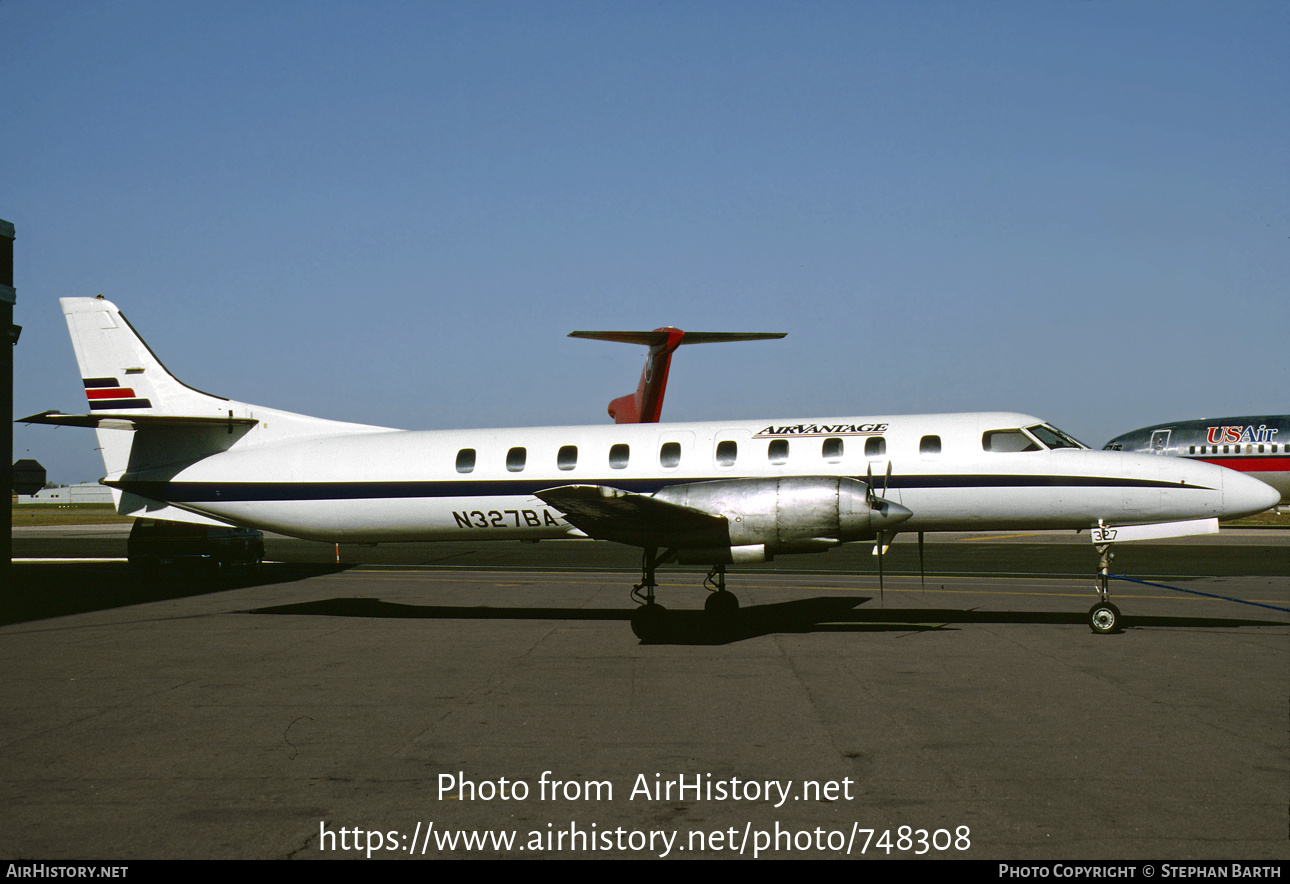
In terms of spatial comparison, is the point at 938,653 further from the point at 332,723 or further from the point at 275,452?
the point at 275,452

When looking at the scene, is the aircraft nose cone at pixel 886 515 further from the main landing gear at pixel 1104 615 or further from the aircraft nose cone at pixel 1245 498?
the aircraft nose cone at pixel 1245 498

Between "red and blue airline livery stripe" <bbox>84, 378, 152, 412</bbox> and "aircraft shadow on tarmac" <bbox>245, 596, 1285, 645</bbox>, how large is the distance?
515cm

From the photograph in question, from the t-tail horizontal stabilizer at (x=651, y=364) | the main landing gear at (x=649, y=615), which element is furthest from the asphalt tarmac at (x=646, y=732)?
the t-tail horizontal stabilizer at (x=651, y=364)

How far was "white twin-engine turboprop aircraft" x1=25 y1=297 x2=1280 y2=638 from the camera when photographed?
1351 centimetres

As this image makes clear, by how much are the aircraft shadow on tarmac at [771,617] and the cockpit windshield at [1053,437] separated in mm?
2850

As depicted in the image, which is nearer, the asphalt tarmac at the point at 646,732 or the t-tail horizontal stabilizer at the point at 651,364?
the asphalt tarmac at the point at 646,732

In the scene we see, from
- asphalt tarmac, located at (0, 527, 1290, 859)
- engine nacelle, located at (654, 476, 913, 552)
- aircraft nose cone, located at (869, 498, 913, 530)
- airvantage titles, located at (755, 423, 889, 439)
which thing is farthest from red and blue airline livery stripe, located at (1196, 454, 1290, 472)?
engine nacelle, located at (654, 476, 913, 552)

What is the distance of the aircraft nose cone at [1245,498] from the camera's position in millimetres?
13719

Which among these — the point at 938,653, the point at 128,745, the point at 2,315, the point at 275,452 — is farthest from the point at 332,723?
the point at 2,315

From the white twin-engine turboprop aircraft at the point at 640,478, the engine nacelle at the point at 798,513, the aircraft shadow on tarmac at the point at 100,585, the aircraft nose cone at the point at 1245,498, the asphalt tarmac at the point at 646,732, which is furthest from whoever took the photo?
the aircraft shadow on tarmac at the point at 100,585

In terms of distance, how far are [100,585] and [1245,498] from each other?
23.5 meters

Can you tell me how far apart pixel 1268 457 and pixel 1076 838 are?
149 feet

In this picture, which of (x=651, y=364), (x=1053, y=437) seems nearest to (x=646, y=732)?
(x=1053, y=437)

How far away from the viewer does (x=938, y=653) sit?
12.0 m
